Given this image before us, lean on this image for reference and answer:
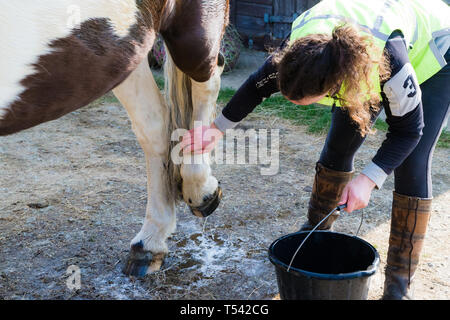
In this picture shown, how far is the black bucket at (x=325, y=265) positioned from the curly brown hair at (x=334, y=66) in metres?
0.50

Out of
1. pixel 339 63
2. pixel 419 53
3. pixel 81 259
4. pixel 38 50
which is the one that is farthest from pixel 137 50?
pixel 81 259

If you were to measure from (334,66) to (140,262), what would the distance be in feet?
3.75

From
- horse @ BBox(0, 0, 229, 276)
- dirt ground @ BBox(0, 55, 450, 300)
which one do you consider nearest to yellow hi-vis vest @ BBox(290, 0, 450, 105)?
horse @ BBox(0, 0, 229, 276)

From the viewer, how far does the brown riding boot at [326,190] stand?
2.14m

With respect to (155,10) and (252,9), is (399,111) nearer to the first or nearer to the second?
(155,10)

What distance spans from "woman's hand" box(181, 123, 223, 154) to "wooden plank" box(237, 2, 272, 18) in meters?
5.45

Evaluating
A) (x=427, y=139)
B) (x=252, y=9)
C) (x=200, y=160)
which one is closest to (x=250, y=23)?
(x=252, y=9)

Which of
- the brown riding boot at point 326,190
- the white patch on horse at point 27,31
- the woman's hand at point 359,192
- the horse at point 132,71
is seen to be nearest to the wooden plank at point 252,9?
the horse at point 132,71

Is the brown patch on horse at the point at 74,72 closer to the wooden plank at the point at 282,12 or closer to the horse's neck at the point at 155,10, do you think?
the horse's neck at the point at 155,10

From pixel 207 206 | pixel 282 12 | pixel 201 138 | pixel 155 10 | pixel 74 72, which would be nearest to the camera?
pixel 74 72

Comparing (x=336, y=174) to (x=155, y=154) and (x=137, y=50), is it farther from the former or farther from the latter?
(x=137, y=50)

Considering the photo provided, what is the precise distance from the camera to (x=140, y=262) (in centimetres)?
205

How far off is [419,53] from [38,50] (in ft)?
3.93
